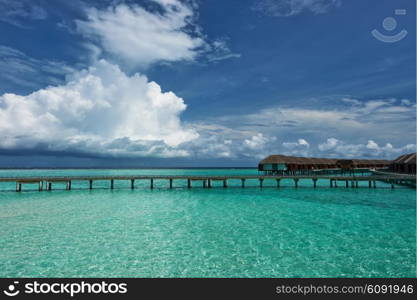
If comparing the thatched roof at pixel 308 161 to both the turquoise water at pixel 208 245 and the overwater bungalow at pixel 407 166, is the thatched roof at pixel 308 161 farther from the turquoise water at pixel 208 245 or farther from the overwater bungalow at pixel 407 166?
the turquoise water at pixel 208 245

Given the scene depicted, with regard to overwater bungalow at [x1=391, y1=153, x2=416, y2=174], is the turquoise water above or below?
below

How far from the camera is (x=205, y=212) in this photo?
24297mm

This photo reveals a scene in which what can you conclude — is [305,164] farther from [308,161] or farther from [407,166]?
[407,166]

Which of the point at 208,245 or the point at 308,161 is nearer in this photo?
the point at 208,245

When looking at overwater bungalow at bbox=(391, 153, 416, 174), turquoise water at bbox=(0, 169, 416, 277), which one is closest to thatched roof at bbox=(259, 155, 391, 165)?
overwater bungalow at bbox=(391, 153, 416, 174)

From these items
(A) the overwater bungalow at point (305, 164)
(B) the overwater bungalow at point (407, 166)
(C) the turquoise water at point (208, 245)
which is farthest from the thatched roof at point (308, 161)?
(C) the turquoise water at point (208, 245)

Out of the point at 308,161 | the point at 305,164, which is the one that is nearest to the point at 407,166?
the point at 305,164

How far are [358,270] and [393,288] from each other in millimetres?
4678

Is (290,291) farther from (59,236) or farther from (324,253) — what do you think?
(59,236)

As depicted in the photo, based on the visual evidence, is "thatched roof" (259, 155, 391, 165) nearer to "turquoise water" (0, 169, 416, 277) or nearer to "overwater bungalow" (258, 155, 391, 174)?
"overwater bungalow" (258, 155, 391, 174)

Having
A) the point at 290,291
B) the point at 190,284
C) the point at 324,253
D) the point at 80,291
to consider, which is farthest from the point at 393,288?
the point at 80,291

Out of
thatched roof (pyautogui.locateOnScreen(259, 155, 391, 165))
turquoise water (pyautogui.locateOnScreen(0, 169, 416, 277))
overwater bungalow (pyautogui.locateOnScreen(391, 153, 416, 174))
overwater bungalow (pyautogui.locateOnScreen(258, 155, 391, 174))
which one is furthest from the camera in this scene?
thatched roof (pyautogui.locateOnScreen(259, 155, 391, 165))

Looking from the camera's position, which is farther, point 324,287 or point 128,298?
point 324,287

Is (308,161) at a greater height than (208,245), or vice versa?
(308,161)
